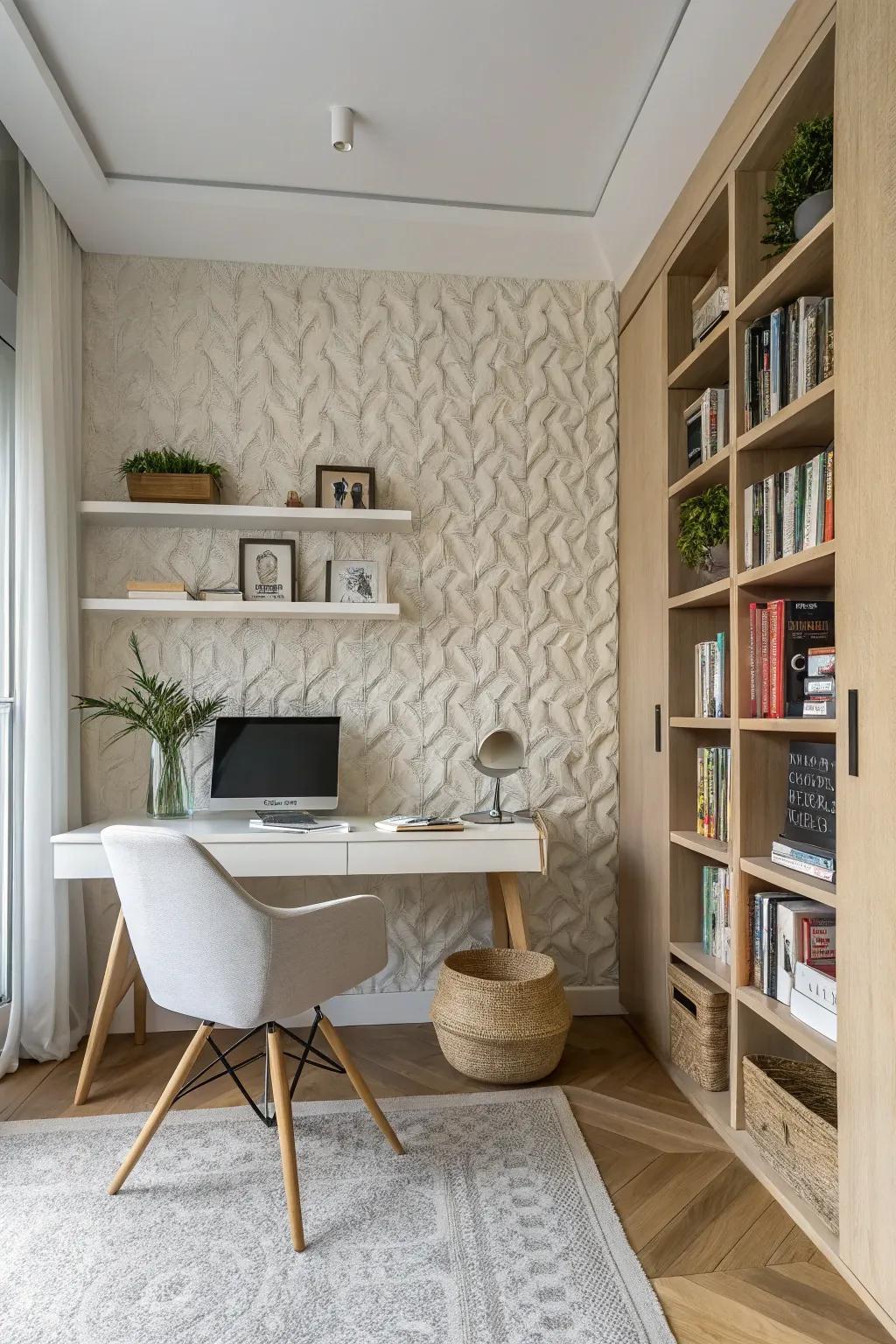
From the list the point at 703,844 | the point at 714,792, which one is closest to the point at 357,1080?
the point at 703,844

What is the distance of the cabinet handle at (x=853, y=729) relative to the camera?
1.62 metres

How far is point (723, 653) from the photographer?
2.42 meters

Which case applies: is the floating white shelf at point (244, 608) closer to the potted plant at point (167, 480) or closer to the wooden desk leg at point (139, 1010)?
the potted plant at point (167, 480)

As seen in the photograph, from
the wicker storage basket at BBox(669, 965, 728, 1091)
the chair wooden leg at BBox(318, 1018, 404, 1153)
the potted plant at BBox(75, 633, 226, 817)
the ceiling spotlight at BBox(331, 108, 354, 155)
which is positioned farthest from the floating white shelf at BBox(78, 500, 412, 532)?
the wicker storage basket at BBox(669, 965, 728, 1091)

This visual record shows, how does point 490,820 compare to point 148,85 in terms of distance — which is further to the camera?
point 490,820

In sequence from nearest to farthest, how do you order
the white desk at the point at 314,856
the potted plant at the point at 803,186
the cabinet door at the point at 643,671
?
the potted plant at the point at 803,186, the white desk at the point at 314,856, the cabinet door at the point at 643,671

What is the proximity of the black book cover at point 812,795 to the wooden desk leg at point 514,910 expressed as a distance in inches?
36.7

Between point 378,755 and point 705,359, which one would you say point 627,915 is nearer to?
point 378,755

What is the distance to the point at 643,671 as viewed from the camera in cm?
289

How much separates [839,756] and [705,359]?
4.29ft

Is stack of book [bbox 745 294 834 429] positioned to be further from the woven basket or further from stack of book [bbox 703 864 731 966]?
the woven basket

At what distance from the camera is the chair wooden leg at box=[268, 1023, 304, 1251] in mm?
1736

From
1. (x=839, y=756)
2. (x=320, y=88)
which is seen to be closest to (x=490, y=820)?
(x=839, y=756)

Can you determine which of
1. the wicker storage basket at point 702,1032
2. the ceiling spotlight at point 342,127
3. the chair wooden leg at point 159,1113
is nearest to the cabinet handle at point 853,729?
the wicker storage basket at point 702,1032
